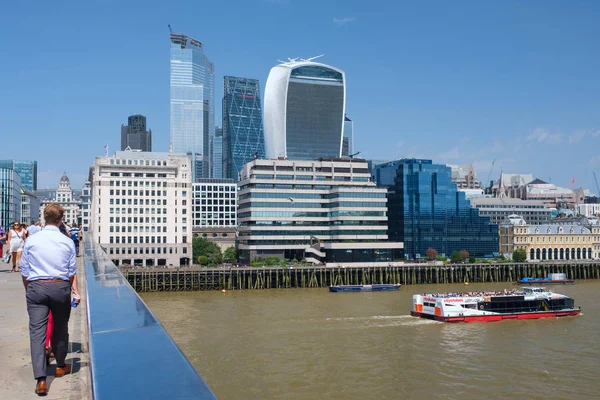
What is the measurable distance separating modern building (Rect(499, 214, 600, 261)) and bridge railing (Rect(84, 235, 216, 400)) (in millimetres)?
158571

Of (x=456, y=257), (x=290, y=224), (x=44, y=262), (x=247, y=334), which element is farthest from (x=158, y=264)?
(x=44, y=262)

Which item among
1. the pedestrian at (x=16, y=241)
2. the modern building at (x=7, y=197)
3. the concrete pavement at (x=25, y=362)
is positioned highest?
the modern building at (x=7, y=197)

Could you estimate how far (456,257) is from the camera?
474ft

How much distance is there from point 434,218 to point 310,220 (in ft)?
135

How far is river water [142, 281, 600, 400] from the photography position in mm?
33094

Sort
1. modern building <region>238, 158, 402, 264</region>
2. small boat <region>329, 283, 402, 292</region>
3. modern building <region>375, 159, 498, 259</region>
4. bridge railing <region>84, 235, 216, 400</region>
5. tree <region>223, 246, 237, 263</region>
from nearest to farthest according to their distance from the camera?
bridge railing <region>84, 235, 216, 400</region> < small boat <region>329, 283, 402, 292</region> < modern building <region>238, 158, 402, 264</region> < tree <region>223, 246, 237, 263</region> < modern building <region>375, 159, 498, 259</region>

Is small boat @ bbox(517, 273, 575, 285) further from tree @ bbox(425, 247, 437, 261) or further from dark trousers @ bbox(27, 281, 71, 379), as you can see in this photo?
dark trousers @ bbox(27, 281, 71, 379)

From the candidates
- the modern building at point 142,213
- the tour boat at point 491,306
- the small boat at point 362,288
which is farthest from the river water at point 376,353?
the modern building at point 142,213

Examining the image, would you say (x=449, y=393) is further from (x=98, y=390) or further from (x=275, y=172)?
(x=275, y=172)

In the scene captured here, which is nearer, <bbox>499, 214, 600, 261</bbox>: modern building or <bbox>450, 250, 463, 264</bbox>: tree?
<bbox>450, 250, 463, 264</bbox>: tree

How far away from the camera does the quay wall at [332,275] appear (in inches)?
3848

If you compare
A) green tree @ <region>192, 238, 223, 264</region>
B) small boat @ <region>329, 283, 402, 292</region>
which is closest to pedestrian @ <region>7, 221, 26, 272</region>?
small boat @ <region>329, 283, 402, 292</region>

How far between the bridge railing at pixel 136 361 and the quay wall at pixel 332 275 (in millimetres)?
85403

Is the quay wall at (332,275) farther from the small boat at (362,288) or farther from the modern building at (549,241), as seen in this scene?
the modern building at (549,241)
